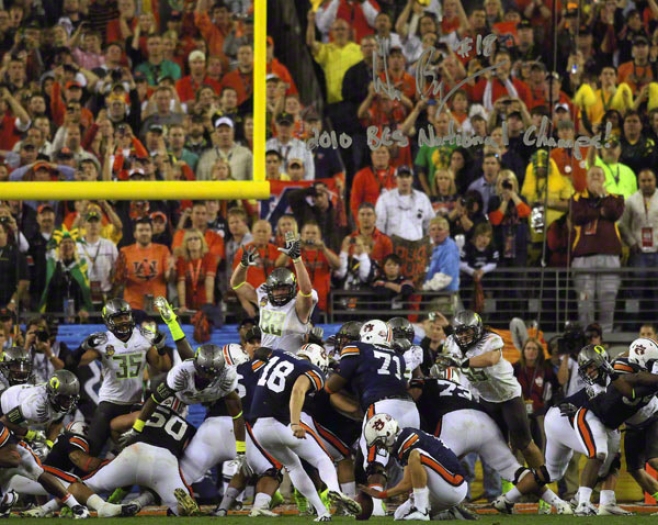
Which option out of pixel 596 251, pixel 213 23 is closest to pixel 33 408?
pixel 213 23

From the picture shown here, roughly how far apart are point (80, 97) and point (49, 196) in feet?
10.3

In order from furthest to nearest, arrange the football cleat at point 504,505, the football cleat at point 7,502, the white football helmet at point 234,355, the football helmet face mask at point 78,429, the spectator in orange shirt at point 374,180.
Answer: the spectator in orange shirt at point 374,180, the white football helmet at point 234,355, the football helmet face mask at point 78,429, the football cleat at point 504,505, the football cleat at point 7,502

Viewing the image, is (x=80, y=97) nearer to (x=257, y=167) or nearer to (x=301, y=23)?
(x=301, y=23)

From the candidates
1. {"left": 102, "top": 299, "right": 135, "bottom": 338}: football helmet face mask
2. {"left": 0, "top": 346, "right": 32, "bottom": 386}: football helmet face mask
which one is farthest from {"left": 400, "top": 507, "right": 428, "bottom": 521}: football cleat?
{"left": 0, "top": 346, "right": 32, "bottom": 386}: football helmet face mask

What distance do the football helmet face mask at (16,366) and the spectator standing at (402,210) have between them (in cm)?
343

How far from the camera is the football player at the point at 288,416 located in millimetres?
9312

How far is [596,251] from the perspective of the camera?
12188 millimetres

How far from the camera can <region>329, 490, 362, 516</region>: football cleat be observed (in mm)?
8586

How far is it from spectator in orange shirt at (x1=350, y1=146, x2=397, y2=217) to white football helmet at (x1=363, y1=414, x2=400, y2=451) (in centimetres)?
385

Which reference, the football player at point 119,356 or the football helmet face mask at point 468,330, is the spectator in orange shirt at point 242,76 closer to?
the football player at point 119,356

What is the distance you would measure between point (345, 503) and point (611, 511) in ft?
7.57

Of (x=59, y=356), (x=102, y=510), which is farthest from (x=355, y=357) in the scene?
(x=59, y=356)

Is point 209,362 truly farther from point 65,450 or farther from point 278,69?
point 278,69

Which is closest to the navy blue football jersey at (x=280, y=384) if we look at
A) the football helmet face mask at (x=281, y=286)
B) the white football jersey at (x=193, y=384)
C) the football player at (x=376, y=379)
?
the football player at (x=376, y=379)
